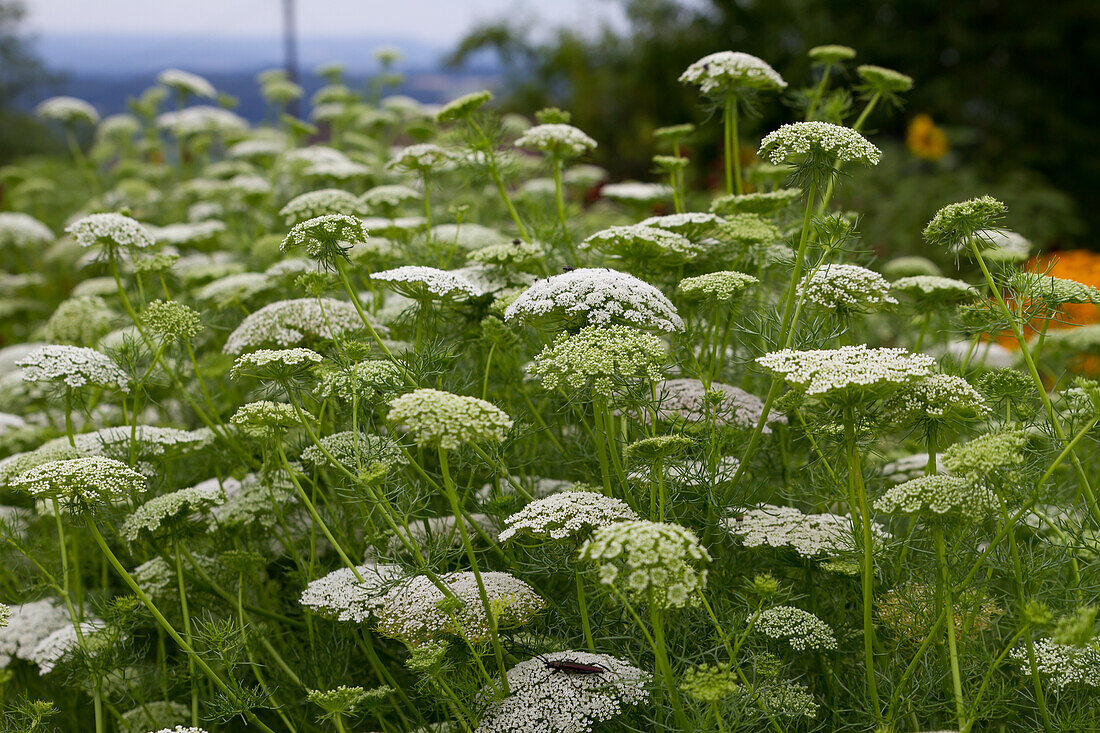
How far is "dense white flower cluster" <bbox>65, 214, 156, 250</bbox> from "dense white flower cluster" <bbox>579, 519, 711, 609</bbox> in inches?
100

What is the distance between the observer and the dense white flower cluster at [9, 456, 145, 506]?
2434 millimetres

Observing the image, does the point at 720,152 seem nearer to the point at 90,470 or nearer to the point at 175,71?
the point at 175,71

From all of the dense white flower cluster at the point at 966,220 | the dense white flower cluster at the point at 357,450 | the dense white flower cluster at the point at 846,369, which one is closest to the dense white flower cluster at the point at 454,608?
the dense white flower cluster at the point at 357,450

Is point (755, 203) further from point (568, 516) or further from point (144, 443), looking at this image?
point (144, 443)

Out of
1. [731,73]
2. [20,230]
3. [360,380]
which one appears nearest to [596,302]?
[360,380]

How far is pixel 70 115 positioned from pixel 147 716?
5.90 meters

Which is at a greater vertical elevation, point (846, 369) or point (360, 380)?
point (846, 369)

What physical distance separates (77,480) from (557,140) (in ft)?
7.31

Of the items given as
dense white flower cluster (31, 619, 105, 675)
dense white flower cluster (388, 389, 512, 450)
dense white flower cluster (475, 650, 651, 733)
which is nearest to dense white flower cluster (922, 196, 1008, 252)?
dense white flower cluster (388, 389, 512, 450)

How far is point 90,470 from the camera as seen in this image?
250cm

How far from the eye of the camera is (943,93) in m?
13.3

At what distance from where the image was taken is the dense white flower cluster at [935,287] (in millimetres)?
3277

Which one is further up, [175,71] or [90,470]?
[175,71]

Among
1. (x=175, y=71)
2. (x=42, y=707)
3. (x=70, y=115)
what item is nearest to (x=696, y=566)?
(x=42, y=707)
